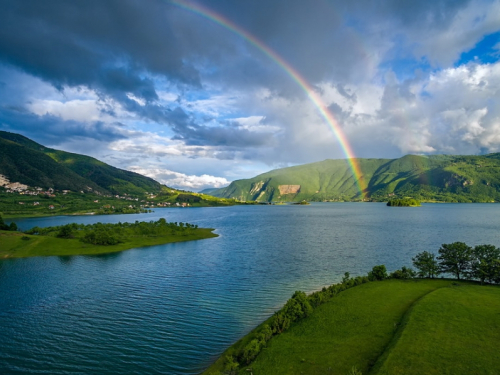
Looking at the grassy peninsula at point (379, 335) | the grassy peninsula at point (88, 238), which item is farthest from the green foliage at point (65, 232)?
the grassy peninsula at point (379, 335)

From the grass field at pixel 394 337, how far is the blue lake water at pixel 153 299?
10.5 m

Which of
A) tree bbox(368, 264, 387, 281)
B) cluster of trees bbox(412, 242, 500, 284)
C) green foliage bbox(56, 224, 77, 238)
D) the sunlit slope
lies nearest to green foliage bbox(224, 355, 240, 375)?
the sunlit slope

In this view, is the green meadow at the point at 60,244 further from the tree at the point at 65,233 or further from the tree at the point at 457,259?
the tree at the point at 457,259

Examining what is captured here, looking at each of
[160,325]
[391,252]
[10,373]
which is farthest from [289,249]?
[10,373]

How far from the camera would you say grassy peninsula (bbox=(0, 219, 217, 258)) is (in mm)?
106875

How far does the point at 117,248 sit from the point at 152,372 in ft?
314

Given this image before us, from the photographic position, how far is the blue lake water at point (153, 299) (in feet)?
125

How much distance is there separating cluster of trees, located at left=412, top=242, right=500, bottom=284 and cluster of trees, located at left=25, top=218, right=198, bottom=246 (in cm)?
11355

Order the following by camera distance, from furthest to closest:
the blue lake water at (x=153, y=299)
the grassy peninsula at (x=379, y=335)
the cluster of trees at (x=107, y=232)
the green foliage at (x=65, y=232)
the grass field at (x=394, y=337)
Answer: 1. the green foliage at (x=65, y=232)
2. the cluster of trees at (x=107, y=232)
3. the blue lake water at (x=153, y=299)
4. the grassy peninsula at (x=379, y=335)
5. the grass field at (x=394, y=337)

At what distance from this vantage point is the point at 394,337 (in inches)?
1375

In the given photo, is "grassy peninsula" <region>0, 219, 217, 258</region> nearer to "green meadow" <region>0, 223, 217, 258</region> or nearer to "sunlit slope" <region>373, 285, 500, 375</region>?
"green meadow" <region>0, 223, 217, 258</region>

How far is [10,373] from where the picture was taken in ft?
112

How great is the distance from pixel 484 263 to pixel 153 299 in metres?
70.4

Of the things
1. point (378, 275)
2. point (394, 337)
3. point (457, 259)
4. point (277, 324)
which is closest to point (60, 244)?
point (277, 324)
